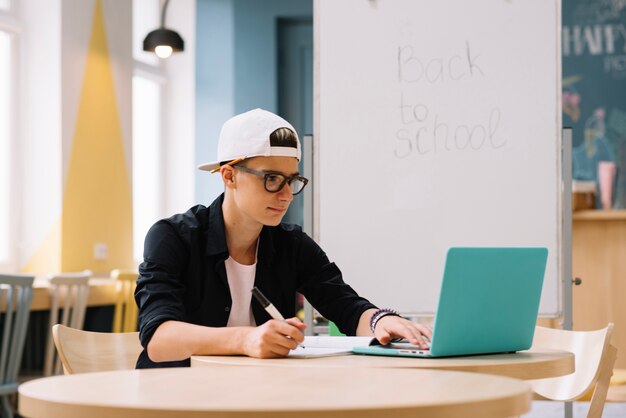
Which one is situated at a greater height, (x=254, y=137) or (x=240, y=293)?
(x=254, y=137)

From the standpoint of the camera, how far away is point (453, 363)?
1.60 meters

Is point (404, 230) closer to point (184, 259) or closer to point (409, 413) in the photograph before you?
point (184, 259)

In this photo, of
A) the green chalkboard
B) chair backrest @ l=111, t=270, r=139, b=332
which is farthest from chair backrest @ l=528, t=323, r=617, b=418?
the green chalkboard

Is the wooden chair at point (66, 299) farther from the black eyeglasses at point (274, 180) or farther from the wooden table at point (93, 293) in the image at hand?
the black eyeglasses at point (274, 180)

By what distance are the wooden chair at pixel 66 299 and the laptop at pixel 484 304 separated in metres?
3.06

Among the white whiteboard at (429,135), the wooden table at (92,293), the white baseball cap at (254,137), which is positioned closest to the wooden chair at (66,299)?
the wooden table at (92,293)

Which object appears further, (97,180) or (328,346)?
(97,180)

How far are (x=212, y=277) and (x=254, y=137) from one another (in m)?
0.31

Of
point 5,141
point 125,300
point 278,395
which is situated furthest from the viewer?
point 5,141

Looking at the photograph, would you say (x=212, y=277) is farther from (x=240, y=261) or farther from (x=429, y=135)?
(x=429, y=135)

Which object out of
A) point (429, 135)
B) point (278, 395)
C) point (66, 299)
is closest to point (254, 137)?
point (278, 395)

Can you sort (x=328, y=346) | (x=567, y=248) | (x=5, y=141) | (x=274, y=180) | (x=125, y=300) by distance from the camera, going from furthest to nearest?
1. (x=5, y=141)
2. (x=125, y=300)
3. (x=567, y=248)
4. (x=274, y=180)
5. (x=328, y=346)

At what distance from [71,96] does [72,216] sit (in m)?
0.68

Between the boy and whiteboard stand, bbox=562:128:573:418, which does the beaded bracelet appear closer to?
the boy
